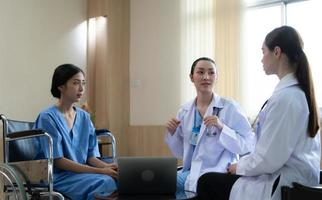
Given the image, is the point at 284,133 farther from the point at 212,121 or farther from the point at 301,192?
the point at 212,121

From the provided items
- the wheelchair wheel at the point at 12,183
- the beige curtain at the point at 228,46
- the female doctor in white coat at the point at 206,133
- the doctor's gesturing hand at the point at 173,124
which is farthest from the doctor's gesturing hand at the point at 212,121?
the beige curtain at the point at 228,46

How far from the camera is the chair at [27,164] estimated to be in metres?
1.81

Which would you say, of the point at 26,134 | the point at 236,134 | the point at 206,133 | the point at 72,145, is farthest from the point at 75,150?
the point at 236,134

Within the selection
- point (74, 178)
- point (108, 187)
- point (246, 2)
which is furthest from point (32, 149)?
point (246, 2)

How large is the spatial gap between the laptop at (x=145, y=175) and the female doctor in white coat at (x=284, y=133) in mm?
324

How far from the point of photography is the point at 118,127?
429cm

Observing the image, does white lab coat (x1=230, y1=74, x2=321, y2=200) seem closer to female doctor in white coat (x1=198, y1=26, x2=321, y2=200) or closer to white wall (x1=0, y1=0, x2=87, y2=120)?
female doctor in white coat (x1=198, y1=26, x2=321, y2=200)

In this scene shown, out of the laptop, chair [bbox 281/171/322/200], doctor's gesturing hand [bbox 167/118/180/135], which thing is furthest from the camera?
doctor's gesturing hand [bbox 167/118/180/135]

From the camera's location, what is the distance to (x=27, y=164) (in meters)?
1.99

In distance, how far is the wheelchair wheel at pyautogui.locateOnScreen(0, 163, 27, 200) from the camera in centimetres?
186

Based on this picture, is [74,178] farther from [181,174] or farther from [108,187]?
[181,174]

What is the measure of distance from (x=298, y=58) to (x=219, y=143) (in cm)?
72

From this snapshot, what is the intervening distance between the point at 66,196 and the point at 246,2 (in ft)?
8.30

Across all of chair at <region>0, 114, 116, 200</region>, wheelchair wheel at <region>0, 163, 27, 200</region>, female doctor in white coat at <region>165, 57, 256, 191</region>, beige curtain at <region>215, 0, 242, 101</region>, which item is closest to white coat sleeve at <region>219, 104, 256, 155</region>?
female doctor in white coat at <region>165, 57, 256, 191</region>
